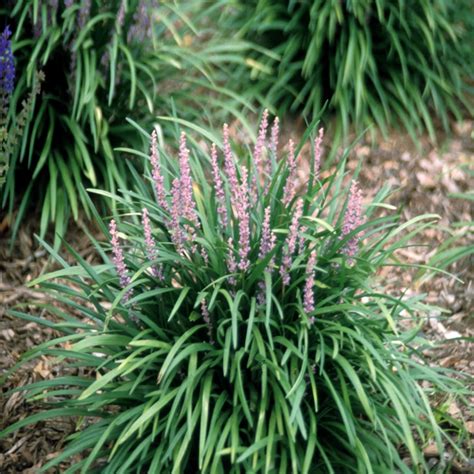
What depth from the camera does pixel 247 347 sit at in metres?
2.97

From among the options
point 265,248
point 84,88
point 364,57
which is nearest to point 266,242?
point 265,248

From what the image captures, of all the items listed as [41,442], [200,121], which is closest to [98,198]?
[200,121]

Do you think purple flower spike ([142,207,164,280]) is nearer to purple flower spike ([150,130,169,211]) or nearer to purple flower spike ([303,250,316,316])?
purple flower spike ([150,130,169,211])

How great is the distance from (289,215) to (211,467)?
90 centimetres

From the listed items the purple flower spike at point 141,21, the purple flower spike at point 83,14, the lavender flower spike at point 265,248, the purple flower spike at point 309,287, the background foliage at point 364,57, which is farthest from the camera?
the background foliage at point 364,57

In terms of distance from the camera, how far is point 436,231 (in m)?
4.76

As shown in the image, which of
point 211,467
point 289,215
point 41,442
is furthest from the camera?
point 41,442

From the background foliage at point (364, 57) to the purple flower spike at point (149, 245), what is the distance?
2.16 m

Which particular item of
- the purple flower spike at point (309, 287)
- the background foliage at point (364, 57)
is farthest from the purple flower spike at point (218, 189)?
the background foliage at point (364, 57)

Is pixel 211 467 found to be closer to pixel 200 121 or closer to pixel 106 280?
pixel 106 280

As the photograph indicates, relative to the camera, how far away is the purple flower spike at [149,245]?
2914mm

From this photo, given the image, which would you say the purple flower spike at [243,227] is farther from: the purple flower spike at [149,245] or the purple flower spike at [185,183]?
the purple flower spike at [149,245]

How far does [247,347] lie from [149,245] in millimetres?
472

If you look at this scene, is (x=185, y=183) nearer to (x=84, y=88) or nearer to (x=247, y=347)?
(x=247, y=347)
